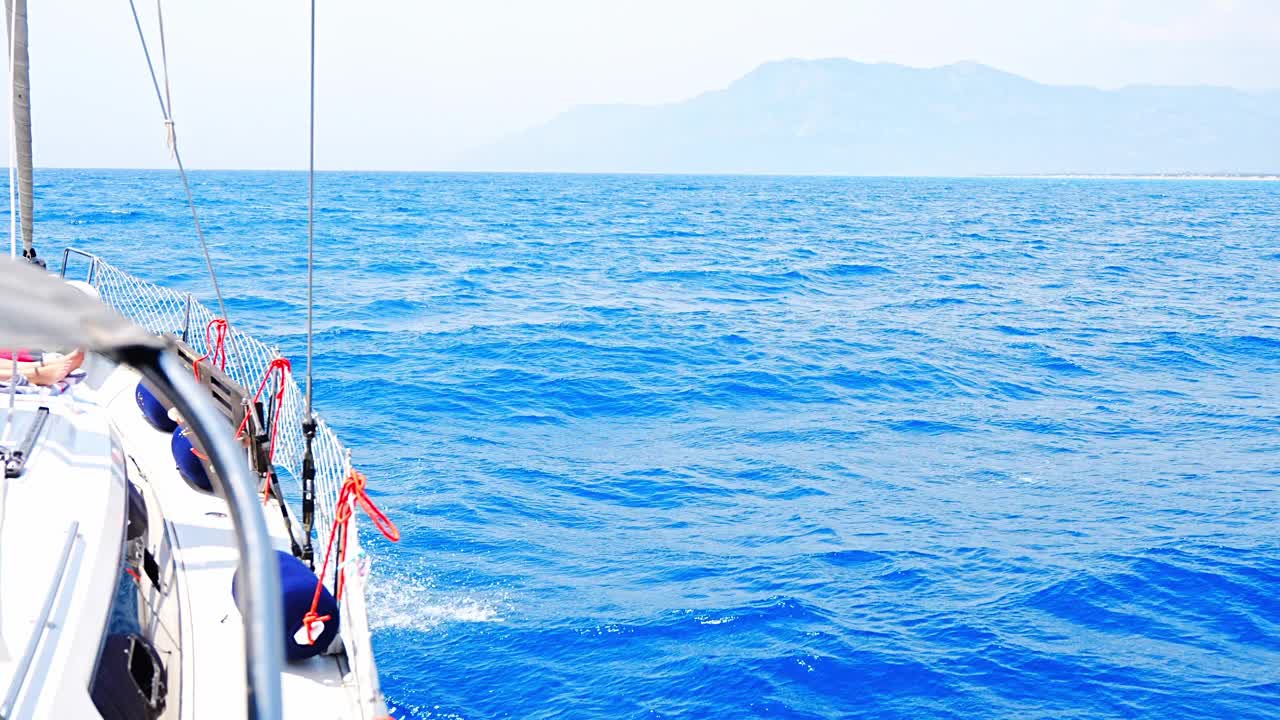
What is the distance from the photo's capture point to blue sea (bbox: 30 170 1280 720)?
7332 mm

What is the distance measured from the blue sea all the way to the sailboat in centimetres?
236

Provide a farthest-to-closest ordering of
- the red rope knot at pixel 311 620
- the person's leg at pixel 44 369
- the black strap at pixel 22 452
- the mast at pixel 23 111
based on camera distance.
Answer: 1. the mast at pixel 23 111
2. the person's leg at pixel 44 369
3. the black strap at pixel 22 452
4. the red rope knot at pixel 311 620

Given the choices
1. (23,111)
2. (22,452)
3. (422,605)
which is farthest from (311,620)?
(23,111)

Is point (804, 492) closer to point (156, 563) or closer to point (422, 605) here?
point (422, 605)

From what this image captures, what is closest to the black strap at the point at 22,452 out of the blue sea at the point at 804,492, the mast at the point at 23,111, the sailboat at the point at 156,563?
the sailboat at the point at 156,563

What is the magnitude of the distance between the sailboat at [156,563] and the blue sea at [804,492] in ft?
7.73

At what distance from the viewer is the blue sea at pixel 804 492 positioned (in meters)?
A: 7.33

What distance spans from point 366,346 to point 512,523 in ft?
30.6

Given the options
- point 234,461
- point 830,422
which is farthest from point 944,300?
point 234,461

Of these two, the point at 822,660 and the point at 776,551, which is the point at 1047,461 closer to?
the point at 776,551

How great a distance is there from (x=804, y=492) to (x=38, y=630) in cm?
851

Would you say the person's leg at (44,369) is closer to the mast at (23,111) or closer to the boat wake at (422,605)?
the mast at (23,111)

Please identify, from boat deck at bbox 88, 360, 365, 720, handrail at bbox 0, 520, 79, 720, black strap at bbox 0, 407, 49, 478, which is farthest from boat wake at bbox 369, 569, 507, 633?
handrail at bbox 0, 520, 79, 720

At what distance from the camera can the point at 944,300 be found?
26.4 m
